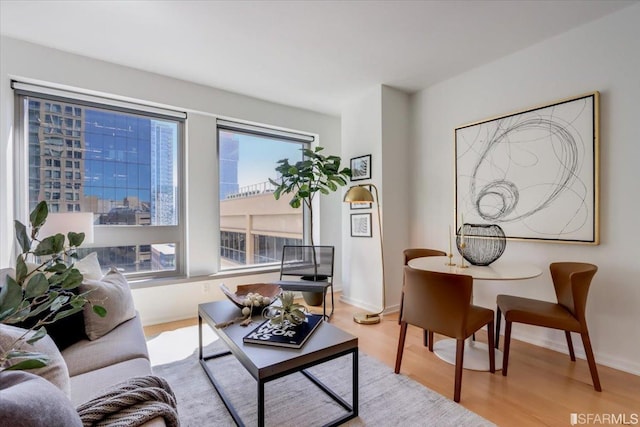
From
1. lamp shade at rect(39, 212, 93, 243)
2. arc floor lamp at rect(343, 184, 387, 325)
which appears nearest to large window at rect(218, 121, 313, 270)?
arc floor lamp at rect(343, 184, 387, 325)

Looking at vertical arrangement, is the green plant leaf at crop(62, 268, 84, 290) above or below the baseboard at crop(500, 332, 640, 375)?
above

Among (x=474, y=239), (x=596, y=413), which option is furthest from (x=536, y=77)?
(x=596, y=413)

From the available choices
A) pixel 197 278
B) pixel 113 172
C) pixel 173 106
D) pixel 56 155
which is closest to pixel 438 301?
pixel 197 278

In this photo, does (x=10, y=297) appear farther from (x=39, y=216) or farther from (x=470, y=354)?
(x=470, y=354)

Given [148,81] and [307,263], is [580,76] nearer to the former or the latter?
[307,263]

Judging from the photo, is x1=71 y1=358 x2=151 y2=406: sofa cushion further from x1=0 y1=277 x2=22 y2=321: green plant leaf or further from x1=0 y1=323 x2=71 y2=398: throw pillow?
x1=0 y1=277 x2=22 y2=321: green plant leaf

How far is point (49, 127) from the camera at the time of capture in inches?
114

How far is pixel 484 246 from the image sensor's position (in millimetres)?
2498

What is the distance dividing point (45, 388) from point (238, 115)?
3420 mm

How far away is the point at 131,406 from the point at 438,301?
1731mm

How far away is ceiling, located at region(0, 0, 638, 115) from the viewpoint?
222 centimetres

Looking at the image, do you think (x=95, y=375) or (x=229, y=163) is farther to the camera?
(x=229, y=163)

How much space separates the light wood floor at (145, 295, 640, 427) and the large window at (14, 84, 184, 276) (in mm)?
2523

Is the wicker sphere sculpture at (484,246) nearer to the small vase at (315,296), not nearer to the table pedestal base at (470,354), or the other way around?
the table pedestal base at (470,354)
